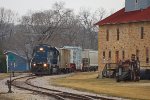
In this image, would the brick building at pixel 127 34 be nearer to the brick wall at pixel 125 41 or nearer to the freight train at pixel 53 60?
the brick wall at pixel 125 41

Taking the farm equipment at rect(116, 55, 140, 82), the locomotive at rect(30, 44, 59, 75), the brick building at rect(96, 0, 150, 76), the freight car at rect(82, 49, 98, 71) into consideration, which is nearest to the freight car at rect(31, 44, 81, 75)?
the locomotive at rect(30, 44, 59, 75)

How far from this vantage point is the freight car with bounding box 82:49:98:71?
77.0 metres

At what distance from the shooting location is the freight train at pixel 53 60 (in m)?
58.8

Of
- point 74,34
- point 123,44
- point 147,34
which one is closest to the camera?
point 147,34

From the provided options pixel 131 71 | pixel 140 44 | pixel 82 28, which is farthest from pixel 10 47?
pixel 131 71

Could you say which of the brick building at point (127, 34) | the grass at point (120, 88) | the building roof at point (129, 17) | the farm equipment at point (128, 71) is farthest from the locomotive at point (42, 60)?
the grass at point (120, 88)

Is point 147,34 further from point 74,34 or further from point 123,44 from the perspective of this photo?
point 74,34

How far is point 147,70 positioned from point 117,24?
9846 millimetres

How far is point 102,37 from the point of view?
5953 cm

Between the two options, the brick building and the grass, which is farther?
the brick building

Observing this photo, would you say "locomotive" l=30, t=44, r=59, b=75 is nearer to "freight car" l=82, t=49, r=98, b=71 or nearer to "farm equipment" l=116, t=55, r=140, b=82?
"farm equipment" l=116, t=55, r=140, b=82

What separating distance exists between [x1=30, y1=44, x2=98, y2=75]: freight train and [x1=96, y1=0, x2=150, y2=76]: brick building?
6.33 metres

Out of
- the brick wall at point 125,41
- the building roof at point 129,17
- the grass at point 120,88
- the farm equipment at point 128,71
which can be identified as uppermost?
the building roof at point 129,17

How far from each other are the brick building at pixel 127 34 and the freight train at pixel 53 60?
20.8 ft
